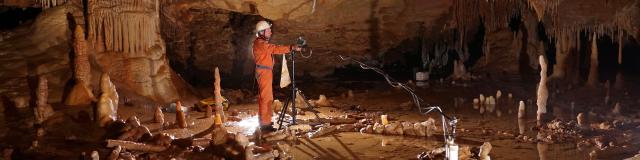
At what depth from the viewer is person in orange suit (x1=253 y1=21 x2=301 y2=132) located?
6.61 meters

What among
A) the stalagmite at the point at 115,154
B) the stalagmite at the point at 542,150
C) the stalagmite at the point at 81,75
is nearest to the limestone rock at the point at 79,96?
the stalagmite at the point at 81,75

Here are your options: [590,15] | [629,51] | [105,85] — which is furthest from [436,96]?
[629,51]

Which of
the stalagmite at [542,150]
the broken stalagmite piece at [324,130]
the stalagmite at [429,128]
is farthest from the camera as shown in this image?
the broken stalagmite piece at [324,130]

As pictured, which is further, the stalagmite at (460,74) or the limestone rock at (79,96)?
the stalagmite at (460,74)

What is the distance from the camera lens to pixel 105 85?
7480 millimetres

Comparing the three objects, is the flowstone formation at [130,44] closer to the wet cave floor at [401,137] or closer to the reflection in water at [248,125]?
the wet cave floor at [401,137]

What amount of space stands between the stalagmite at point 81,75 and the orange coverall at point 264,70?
3152mm

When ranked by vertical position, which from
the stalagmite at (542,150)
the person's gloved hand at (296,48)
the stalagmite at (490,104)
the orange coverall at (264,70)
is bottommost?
the stalagmite at (490,104)

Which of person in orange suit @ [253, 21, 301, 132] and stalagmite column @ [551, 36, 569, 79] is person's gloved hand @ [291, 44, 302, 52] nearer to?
person in orange suit @ [253, 21, 301, 132]

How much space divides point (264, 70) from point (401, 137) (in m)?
1.82

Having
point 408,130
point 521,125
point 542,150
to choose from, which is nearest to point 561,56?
point 521,125

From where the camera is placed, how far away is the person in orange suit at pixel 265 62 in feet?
21.7

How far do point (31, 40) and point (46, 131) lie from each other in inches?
140

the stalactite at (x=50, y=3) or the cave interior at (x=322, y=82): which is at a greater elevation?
the stalactite at (x=50, y=3)
